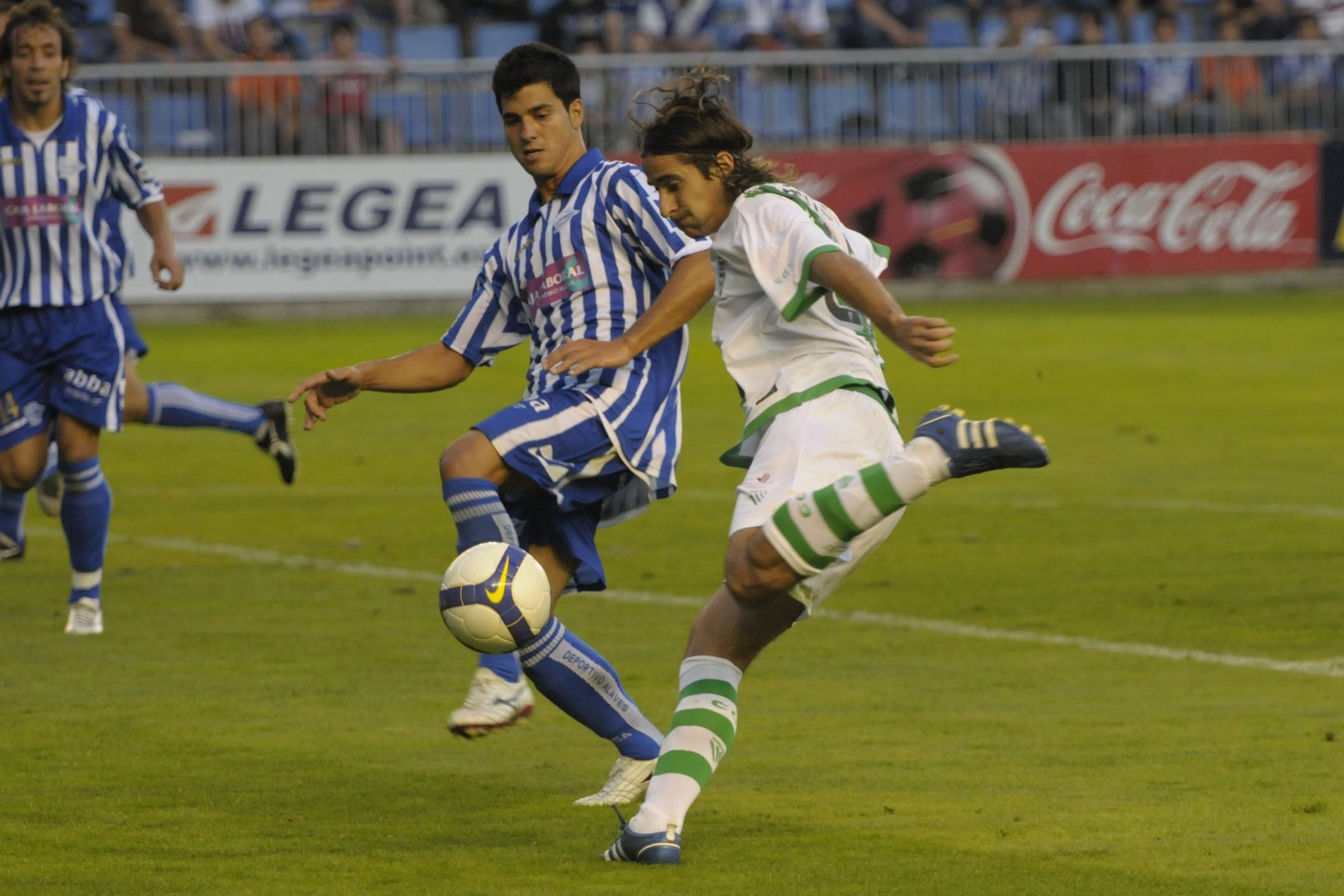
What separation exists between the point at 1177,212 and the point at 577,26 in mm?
6342

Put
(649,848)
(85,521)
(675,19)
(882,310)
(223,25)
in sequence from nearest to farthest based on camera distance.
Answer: (882,310) < (649,848) < (85,521) < (223,25) < (675,19)

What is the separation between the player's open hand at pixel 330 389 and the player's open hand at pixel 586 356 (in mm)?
671

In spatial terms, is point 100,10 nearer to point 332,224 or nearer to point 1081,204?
point 332,224

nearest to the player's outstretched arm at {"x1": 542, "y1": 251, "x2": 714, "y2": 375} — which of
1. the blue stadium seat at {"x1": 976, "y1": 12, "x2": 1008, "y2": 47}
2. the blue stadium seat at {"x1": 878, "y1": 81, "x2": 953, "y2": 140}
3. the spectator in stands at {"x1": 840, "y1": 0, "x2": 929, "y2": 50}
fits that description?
the blue stadium seat at {"x1": 878, "y1": 81, "x2": 953, "y2": 140}

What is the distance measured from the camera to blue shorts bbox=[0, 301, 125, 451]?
7.93 meters

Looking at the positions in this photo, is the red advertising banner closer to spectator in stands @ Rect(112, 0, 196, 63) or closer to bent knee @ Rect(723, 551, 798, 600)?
spectator in stands @ Rect(112, 0, 196, 63)

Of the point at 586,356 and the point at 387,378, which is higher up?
the point at 586,356

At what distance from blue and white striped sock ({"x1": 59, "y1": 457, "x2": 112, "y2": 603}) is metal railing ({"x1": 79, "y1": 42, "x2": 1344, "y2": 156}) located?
1262 centimetres

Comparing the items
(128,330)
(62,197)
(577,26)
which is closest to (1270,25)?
(577,26)

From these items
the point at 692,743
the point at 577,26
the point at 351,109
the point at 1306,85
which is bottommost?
the point at 1306,85

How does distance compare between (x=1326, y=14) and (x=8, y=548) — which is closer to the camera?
(x=8, y=548)

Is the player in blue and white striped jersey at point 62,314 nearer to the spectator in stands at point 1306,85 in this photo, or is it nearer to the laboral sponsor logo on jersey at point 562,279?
the laboral sponsor logo on jersey at point 562,279

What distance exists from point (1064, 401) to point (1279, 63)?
955 centimetres

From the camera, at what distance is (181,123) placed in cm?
2041
